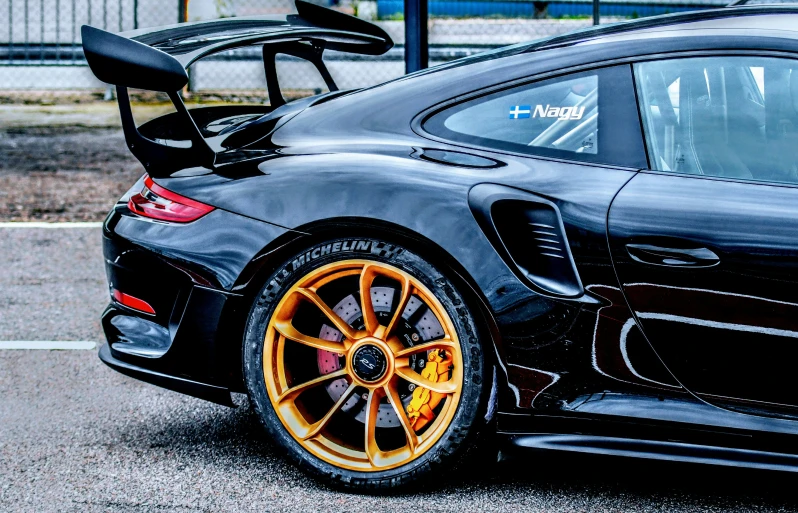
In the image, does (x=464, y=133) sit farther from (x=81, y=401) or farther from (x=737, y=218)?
(x=81, y=401)

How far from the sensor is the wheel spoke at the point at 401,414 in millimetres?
3162

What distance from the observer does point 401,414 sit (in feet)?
10.4

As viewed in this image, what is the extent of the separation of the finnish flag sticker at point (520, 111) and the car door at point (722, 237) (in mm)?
332

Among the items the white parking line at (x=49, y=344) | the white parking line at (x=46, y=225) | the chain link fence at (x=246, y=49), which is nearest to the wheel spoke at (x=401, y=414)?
the white parking line at (x=49, y=344)

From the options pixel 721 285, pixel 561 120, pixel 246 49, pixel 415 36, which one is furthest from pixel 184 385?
pixel 246 49

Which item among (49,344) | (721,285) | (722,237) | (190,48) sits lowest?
(49,344)

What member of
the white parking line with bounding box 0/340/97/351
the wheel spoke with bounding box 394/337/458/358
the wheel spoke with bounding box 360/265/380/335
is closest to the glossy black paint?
the wheel spoke with bounding box 394/337/458/358

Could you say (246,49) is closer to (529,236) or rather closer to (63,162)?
(63,162)

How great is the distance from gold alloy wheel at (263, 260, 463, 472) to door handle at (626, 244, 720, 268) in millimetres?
575

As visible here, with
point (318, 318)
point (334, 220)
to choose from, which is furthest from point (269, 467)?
point (334, 220)

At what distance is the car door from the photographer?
2836 millimetres

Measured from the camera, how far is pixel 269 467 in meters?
3.41

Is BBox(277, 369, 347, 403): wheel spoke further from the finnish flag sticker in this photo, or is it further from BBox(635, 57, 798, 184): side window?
BBox(635, 57, 798, 184): side window

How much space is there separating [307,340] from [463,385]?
1.66 feet
